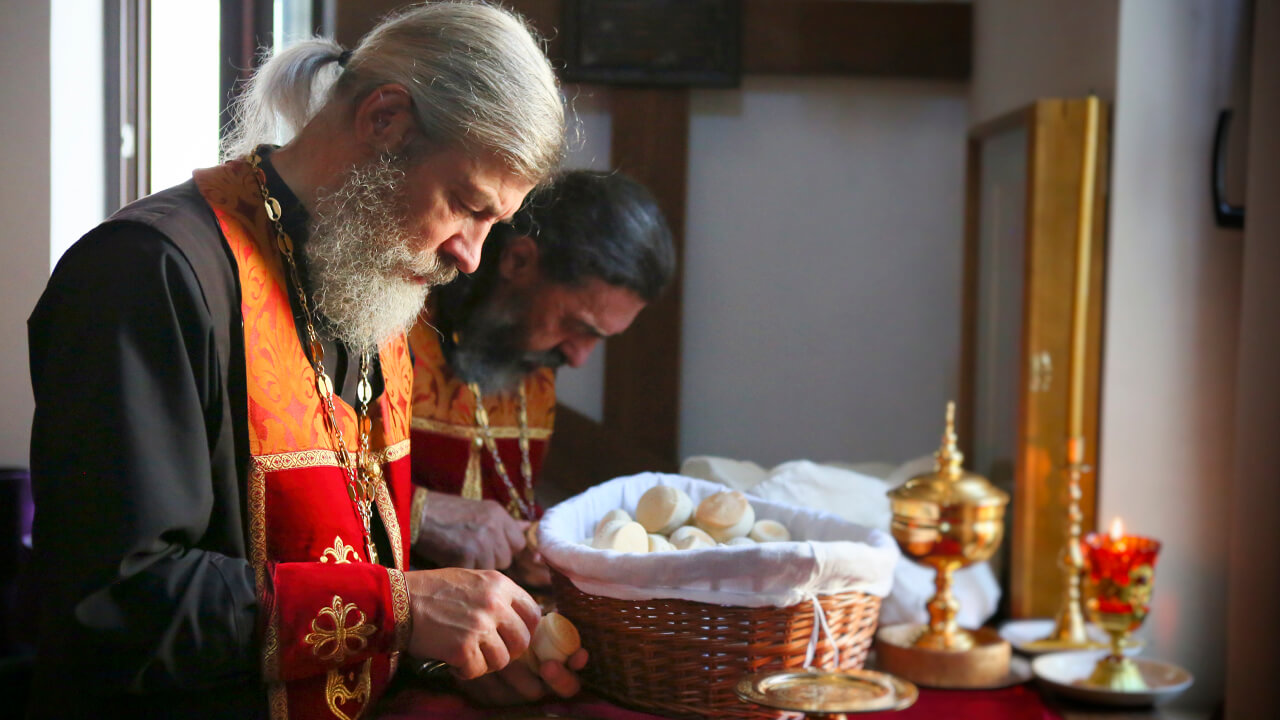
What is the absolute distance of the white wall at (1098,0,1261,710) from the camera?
6.18ft

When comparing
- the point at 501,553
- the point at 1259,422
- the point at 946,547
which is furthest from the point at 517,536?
the point at 1259,422

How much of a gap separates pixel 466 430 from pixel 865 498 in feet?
2.09

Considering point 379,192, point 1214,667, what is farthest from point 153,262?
point 1214,667

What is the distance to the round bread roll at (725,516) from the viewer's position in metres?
1.26

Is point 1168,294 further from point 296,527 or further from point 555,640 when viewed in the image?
point 296,527

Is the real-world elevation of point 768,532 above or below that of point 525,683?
above

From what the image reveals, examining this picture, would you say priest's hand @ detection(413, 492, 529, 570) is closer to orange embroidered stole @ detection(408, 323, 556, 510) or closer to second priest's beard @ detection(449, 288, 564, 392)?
orange embroidered stole @ detection(408, 323, 556, 510)

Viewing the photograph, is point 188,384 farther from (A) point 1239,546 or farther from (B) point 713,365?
(A) point 1239,546

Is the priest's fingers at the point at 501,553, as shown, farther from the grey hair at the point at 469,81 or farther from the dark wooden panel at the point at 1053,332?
the dark wooden panel at the point at 1053,332

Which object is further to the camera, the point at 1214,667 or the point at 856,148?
the point at 1214,667

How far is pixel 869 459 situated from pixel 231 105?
1.05 meters

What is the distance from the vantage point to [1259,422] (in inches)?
68.3

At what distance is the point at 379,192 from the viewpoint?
1084mm

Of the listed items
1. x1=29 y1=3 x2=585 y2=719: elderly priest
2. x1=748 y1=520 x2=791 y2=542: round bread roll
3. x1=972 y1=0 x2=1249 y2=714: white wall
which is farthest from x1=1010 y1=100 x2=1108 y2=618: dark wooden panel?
x1=29 y1=3 x2=585 y2=719: elderly priest
